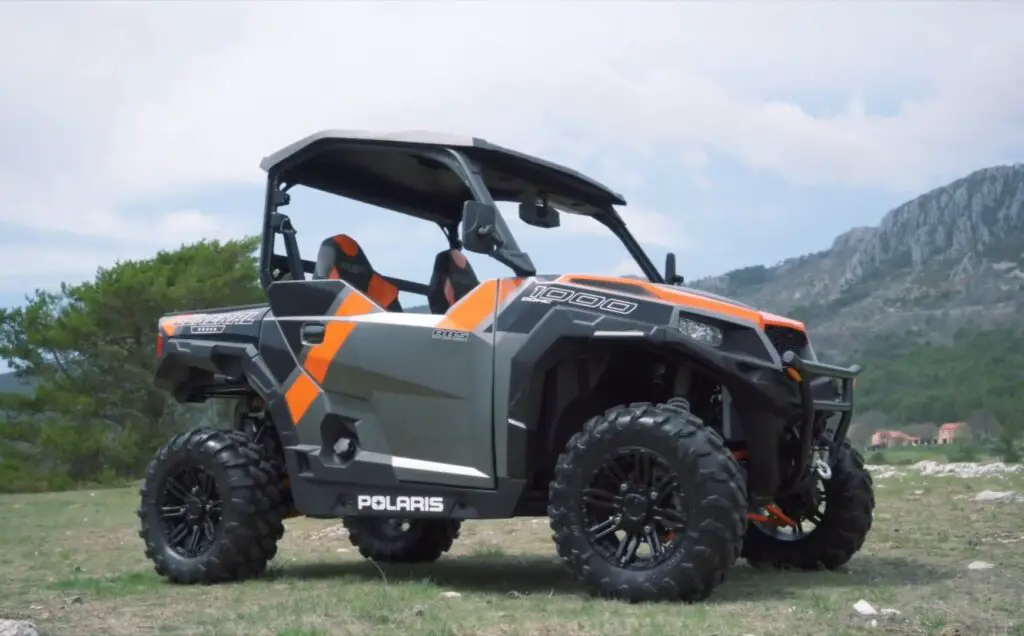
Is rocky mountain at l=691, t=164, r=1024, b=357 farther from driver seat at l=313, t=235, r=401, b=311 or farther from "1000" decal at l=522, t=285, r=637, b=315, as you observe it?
"1000" decal at l=522, t=285, r=637, b=315

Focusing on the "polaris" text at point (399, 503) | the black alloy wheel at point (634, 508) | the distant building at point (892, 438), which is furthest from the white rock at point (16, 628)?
the distant building at point (892, 438)

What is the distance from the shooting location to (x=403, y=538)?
8.98m

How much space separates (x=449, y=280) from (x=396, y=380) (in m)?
1.20

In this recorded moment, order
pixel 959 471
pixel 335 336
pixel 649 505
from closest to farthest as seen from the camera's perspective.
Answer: pixel 649 505 < pixel 335 336 < pixel 959 471

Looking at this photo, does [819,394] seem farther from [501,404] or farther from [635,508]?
[501,404]

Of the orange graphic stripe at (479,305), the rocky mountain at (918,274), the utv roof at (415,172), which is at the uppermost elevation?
the rocky mountain at (918,274)

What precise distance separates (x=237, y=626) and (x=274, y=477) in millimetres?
2359

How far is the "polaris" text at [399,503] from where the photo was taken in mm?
6875

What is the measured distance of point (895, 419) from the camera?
74500 millimetres

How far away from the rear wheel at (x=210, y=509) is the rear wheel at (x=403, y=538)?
1362 mm

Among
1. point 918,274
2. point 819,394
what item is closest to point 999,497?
point 819,394

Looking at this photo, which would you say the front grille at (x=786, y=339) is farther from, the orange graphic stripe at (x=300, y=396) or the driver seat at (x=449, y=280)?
the orange graphic stripe at (x=300, y=396)

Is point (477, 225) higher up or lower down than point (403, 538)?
higher up

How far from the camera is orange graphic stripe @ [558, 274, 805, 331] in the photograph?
6.23m
